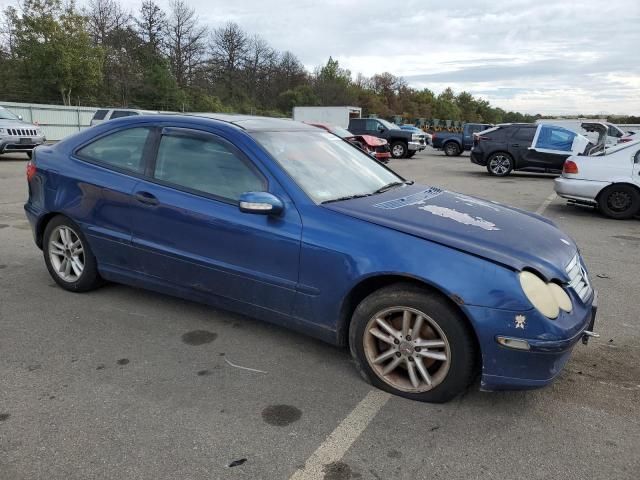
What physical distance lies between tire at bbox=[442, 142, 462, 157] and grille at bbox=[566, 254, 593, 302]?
79.7ft

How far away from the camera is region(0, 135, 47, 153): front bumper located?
14.8 meters

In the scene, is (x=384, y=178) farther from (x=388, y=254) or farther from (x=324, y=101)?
(x=324, y=101)

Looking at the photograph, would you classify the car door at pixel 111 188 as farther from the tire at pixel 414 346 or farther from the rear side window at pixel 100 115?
the rear side window at pixel 100 115

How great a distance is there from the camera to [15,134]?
14992 millimetres

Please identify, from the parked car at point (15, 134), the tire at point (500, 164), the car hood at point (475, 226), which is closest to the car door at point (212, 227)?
the car hood at point (475, 226)

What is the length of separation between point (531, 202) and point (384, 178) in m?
7.67

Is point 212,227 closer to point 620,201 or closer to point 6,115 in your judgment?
point 620,201

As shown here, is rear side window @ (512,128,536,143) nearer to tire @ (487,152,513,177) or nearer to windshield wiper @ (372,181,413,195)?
tire @ (487,152,513,177)

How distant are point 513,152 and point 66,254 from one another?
14.0 metres

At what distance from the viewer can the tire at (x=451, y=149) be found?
86.8 ft

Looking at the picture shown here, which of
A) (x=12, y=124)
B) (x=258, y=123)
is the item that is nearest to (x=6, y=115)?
(x=12, y=124)

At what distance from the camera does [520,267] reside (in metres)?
2.67

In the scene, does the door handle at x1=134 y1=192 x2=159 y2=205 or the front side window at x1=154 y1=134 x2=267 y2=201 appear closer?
the front side window at x1=154 y1=134 x2=267 y2=201

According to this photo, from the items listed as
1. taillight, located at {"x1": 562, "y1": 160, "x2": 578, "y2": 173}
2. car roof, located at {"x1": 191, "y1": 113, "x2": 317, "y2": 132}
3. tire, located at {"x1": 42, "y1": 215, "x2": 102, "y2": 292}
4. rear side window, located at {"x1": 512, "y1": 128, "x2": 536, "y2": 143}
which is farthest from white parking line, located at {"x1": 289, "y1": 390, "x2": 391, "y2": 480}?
rear side window, located at {"x1": 512, "y1": 128, "x2": 536, "y2": 143}
